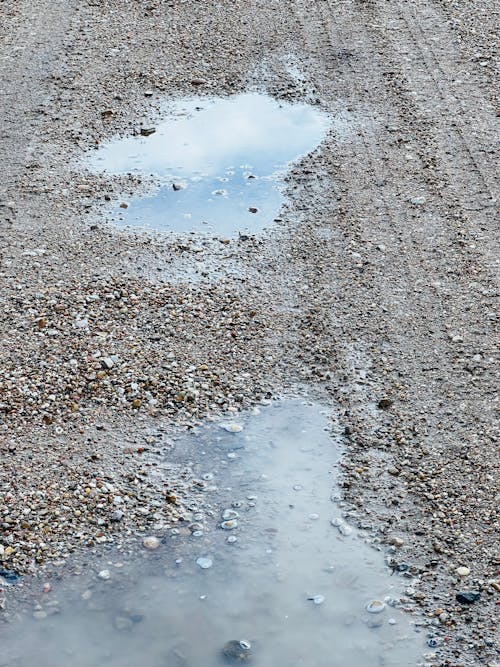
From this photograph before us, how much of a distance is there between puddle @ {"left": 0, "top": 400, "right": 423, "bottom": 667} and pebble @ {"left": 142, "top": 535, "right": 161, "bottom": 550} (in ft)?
0.08

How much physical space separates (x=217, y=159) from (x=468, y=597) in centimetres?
378

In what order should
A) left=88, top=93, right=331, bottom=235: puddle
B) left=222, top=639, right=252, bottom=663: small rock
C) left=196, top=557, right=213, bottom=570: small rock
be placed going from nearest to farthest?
left=222, top=639, right=252, bottom=663: small rock < left=196, top=557, right=213, bottom=570: small rock < left=88, top=93, right=331, bottom=235: puddle

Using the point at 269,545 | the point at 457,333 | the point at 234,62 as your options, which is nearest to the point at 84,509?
the point at 269,545

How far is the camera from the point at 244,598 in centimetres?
374

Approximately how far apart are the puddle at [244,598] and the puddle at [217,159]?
2.21m

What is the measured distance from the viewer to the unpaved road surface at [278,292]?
406 cm

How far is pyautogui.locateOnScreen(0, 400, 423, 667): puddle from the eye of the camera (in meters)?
3.54

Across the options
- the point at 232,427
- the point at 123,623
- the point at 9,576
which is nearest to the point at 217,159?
the point at 232,427

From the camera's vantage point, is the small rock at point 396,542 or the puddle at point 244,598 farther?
the small rock at point 396,542

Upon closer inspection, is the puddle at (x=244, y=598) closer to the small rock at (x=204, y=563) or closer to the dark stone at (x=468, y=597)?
the small rock at (x=204, y=563)

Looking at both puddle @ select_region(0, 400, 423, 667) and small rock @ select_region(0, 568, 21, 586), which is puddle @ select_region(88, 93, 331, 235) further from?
small rock @ select_region(0, 568, 21, 586)

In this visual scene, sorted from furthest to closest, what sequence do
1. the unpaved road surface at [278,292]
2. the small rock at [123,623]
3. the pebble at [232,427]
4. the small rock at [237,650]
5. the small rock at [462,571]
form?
the pebble at [232,427] → the unpaved road surface at [278,292] → the small rock at [462,571] → the small rock at [123,623] → the small rock at [237,650]

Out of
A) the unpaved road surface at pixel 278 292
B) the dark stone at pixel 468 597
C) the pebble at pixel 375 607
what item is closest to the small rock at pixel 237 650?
the pebble at pixel 375 607

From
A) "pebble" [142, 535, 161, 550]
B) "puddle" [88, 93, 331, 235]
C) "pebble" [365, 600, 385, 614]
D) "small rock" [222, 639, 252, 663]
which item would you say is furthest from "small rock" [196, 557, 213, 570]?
"puddle" [88, 93, 331, 235]
